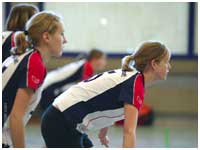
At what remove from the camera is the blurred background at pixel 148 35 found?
18.1 feet

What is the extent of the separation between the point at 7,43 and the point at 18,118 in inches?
19.9

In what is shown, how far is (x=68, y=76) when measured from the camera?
15.8ft

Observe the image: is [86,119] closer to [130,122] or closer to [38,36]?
[130,122]

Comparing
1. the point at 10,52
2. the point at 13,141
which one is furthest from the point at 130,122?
the point at 10,52

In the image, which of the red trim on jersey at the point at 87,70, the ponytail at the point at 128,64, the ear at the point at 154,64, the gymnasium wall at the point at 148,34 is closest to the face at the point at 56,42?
the ponytail at the point at 128,64

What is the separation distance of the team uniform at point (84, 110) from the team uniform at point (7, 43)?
0.37 meters

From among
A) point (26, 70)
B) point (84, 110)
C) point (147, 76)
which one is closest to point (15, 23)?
point (26, 70)

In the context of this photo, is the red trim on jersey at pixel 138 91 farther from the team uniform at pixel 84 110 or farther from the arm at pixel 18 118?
the arm at pixel 18 118

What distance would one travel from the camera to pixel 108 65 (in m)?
5.53

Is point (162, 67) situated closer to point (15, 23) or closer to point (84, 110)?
point (84, 110)

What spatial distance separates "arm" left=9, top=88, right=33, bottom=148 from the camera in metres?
1.81

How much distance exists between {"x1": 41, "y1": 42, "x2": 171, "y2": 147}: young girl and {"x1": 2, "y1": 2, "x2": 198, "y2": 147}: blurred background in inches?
139

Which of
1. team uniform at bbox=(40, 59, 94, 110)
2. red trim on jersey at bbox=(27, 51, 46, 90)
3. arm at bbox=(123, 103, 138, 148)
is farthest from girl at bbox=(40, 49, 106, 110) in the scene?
arm at bbox=(123, 103, 138, 148)

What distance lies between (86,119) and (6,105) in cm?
34
